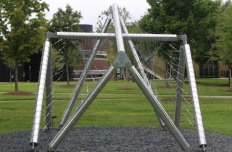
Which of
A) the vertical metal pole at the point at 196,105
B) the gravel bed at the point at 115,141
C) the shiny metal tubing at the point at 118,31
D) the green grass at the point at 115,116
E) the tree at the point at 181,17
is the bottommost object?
the green grass at the point at 115,116

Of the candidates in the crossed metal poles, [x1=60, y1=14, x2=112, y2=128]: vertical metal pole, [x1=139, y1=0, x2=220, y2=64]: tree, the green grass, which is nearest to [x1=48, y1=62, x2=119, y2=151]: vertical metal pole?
the crossed metal poles

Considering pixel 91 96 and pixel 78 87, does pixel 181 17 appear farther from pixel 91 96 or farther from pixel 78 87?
pixel 91 96

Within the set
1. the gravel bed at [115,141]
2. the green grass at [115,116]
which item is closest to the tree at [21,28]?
the green grass at [115,116]

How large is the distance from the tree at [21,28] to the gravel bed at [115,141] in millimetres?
Answer: 18564

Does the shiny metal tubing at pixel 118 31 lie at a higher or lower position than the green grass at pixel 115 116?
higher

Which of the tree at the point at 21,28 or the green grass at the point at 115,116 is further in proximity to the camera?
the tree at the point at 21,28

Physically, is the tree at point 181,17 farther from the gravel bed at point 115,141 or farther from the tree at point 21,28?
the gravel bed at point 115,141

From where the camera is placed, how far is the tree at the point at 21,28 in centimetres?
3167

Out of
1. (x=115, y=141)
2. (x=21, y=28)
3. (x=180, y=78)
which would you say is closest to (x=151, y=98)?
(x=115, y=141)

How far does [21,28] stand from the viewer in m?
31.6

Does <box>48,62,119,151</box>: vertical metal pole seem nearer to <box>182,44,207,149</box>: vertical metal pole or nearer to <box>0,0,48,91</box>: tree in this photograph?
<box>182,44,207,149</box>: vertical metal pole

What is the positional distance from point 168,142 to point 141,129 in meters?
3.05

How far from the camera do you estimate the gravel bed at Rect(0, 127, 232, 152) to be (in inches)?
420

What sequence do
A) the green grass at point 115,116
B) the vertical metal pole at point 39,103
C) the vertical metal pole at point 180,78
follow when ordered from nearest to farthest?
1. the vertical metal pole at point 39,103
2. the vertical metal pole at point 180,78
3. the green grass at point 115,116
